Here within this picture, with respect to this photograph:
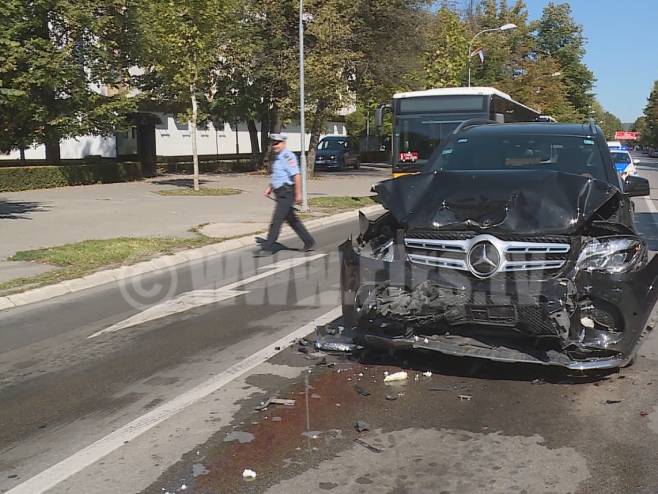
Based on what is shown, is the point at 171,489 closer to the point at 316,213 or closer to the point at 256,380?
the point at 256,380

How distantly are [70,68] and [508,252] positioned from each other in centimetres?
2112

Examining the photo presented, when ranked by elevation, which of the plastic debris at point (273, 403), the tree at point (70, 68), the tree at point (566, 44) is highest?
the tree at point (566, 44)

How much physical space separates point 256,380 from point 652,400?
2.82 meters

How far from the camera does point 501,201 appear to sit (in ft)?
16.5

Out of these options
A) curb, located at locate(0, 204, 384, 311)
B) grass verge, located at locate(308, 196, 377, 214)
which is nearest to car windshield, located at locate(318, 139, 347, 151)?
grass verge, located at locate(308, 196, 377, 214)

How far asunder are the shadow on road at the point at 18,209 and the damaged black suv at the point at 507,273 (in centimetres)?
1353

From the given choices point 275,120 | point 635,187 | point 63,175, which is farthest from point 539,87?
point 635,187

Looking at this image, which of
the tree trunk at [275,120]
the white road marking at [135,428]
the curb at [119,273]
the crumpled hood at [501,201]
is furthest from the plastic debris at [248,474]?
the tree trunk at [275,120]

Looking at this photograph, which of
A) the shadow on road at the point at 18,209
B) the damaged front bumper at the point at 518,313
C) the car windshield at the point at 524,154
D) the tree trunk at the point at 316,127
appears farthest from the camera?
the tree trunk at the point at 316,127

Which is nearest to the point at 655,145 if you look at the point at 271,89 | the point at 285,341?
the point at 271,89

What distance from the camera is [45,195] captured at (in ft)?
77.0

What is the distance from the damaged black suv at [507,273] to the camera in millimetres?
4582

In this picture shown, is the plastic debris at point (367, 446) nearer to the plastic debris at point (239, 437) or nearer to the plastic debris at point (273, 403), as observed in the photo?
the plastic debris at point (239, 437)

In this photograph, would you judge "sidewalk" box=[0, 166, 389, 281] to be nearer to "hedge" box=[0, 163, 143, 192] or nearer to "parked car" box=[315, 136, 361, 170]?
"hedge" box=[0, 163, 143, 192]
